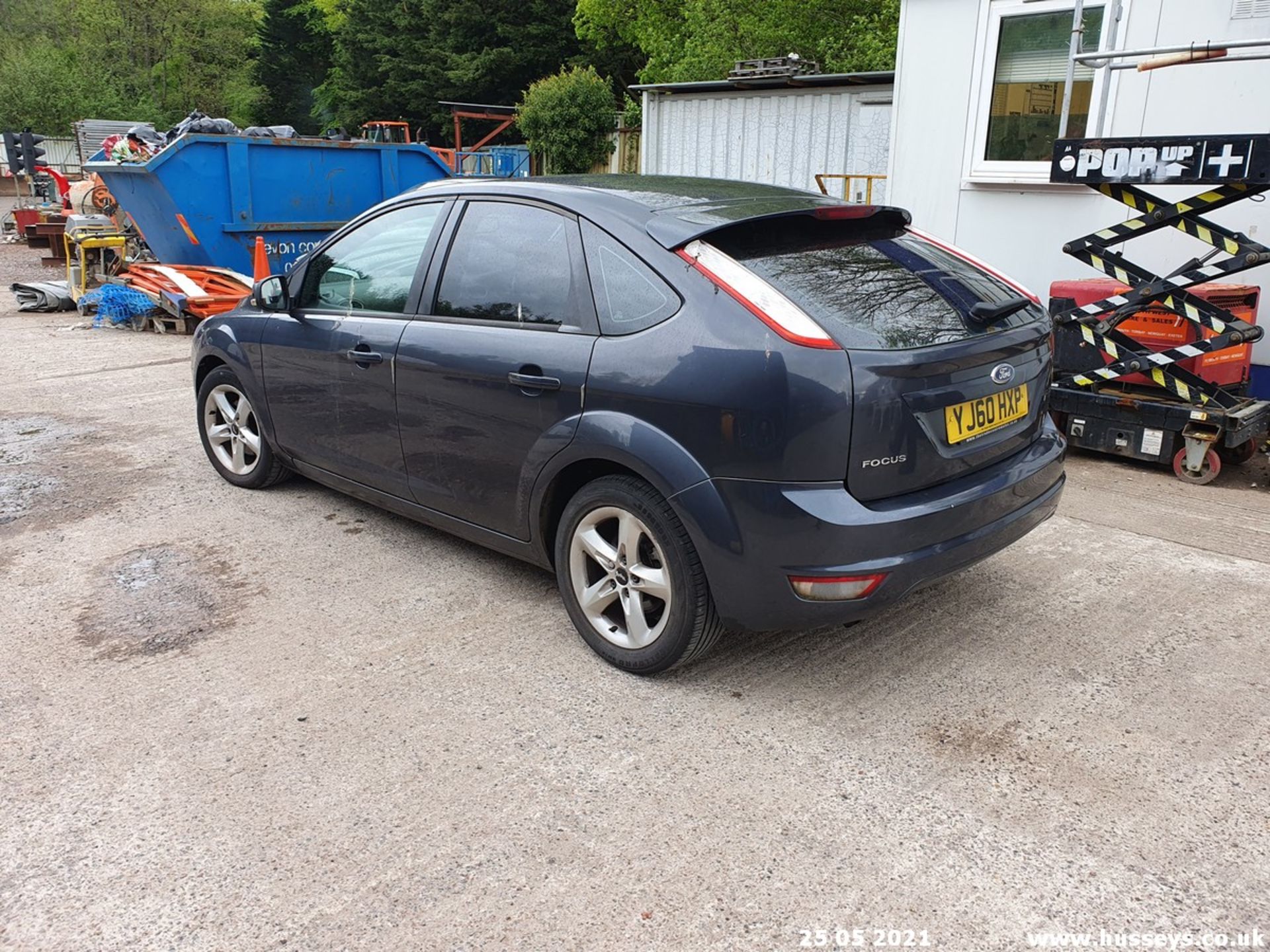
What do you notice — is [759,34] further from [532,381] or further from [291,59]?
[291,59]

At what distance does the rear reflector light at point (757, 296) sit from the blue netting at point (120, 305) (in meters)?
10.00

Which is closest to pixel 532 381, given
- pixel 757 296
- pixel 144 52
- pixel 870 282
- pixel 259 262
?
pixel 757 296

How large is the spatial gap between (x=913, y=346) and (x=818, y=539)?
2.23ft

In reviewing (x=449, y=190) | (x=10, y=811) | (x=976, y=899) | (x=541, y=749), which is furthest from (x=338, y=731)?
(x=449, y=190)

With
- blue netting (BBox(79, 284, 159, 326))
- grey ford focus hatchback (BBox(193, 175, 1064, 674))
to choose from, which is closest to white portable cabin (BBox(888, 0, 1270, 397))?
grey ford focus hatchback (BBox(193, 175, 1064, 674))

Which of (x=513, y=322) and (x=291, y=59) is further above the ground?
(x=291, y=59)

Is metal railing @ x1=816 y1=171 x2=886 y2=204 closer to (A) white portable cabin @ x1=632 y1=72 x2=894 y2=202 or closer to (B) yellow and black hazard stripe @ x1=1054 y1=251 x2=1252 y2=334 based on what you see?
(A) white portable cabin @ x1=632 y1=72 x2=894 y2=202

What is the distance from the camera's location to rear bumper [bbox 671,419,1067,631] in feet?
9.65

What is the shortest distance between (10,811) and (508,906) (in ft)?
4.83

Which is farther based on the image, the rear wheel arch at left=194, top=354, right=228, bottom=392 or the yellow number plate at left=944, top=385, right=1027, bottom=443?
the rear wheel arch at left=194, top=354, right=228, bottom=392

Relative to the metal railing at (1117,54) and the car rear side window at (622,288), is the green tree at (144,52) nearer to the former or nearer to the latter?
the metal railing at (1117,54)

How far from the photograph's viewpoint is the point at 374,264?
4434 mm

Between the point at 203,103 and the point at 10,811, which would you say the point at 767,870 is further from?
the point at 203,103

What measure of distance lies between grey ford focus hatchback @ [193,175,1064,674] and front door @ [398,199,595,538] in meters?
0.01
